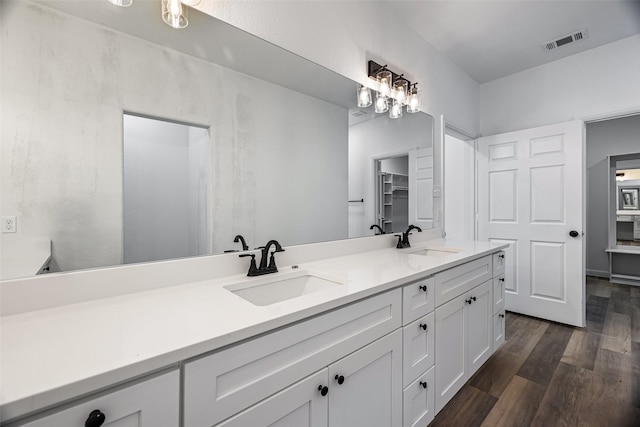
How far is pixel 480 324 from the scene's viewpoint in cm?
186

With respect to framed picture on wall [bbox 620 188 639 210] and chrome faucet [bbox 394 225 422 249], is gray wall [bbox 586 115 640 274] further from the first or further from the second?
chrome faucet [bbox 394 225 422 249]

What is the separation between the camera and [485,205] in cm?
321

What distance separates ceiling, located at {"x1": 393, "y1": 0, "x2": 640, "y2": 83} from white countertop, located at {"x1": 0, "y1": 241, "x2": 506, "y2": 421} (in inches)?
87.7

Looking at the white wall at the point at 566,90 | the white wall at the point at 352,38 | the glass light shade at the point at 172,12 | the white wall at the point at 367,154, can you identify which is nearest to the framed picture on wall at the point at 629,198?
the white wall at the point at 566,90

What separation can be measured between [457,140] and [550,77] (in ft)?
3.32

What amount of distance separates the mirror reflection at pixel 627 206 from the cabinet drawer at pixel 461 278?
4517 mm

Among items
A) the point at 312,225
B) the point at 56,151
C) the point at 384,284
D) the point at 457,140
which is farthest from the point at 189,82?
the point at 457,140

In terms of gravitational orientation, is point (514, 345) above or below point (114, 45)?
below

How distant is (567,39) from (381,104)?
6.52ft

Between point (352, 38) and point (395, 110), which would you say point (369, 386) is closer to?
point (395, 110)

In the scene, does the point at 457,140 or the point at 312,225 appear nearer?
the point at 312,225

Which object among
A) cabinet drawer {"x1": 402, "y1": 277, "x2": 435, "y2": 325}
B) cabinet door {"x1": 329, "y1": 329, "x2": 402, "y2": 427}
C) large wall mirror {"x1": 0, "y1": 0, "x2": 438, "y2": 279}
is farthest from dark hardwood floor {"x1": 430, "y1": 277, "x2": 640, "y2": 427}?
large wall mirror {"x1": 0, "y1": 0, "x2": 438, "y2": 279}

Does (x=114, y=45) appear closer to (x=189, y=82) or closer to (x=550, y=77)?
(x=189, y=82)

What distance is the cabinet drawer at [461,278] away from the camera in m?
1.46
